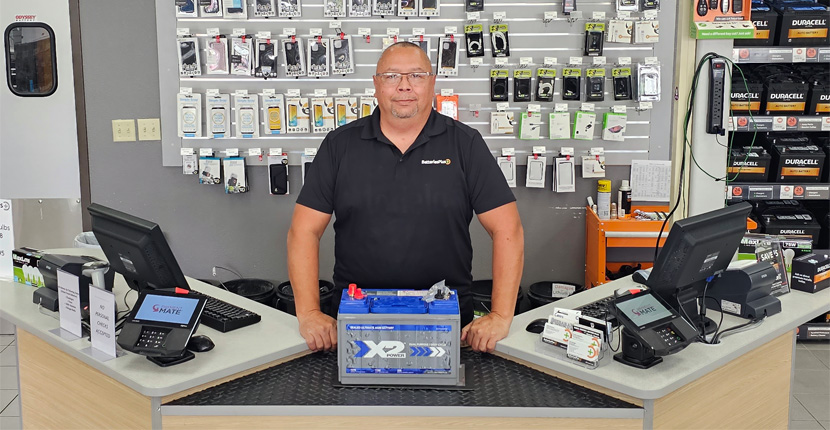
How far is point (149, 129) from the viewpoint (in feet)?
16.2

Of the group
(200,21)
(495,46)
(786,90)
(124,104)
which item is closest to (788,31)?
(786,90)

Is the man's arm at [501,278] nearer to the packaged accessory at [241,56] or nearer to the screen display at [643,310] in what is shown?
the screen display at [643,310]

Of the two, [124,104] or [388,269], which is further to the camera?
[124,104]

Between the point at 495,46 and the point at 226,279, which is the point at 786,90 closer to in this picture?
the point at 495,46

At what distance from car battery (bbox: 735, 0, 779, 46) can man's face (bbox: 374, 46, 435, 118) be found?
296 centimetres

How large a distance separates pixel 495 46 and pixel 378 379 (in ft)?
9.44

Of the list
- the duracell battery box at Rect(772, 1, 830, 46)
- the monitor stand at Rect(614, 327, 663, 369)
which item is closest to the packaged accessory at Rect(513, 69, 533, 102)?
the duracell battery box at Rect(772, 1, 830, 46)

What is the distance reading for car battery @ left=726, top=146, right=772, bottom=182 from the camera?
16.6 feet

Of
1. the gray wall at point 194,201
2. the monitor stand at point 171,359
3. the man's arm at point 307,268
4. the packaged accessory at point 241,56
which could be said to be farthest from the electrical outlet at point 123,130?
the monitor stand at point 171,359

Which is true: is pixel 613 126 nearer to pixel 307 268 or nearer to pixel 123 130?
pixel 307 268

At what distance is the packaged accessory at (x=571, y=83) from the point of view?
477 cm

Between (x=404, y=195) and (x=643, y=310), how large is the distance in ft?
3.34

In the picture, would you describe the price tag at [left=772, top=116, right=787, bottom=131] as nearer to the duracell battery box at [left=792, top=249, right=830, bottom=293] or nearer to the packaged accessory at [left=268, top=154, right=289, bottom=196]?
the duracell battery box at [left=792, top=249, right=830, bottom=293]

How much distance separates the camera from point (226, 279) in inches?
202
